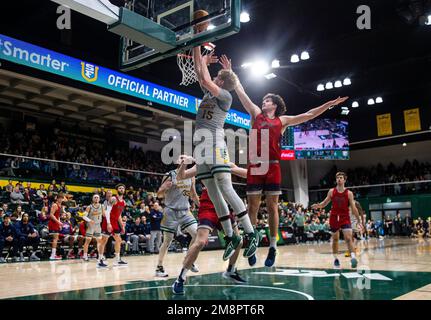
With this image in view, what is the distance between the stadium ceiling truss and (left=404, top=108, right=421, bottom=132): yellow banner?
14467 millimetres

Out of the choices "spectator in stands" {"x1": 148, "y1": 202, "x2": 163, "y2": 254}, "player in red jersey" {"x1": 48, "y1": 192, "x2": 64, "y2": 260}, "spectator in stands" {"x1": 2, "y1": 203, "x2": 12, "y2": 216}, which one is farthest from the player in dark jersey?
"spectator in stands" {"x1": 2, "y1": 203, "x2": 12, "y2": 216}

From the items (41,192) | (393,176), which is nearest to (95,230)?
(41,192)

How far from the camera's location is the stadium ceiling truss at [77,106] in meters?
17.0

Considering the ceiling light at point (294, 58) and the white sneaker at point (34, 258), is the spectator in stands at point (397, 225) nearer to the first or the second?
the ceiling light at point (294, 58)

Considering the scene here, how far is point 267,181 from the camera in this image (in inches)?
205

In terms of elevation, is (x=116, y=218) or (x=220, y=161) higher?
(x=220, y=161)

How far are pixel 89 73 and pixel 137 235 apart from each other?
642 centimetres

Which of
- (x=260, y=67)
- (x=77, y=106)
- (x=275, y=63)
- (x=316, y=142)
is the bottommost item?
(x=316, y=142)

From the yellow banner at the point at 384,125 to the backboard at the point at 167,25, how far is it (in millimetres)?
23952

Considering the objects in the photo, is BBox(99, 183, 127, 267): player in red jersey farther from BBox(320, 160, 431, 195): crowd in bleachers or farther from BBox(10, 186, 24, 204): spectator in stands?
BBox(320, 160, 431, 195): crowd in bleachers

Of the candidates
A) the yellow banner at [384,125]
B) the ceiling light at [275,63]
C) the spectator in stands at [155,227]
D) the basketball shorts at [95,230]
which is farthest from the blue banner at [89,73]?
A: the yellow banner at [384,125]

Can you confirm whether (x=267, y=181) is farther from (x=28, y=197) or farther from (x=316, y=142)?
(x=316, y=142)

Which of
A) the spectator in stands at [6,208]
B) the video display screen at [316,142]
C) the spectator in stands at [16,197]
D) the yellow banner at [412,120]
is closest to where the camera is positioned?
the spectator in stands at [6,208]

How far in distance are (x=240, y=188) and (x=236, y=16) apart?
2023 centimetres
